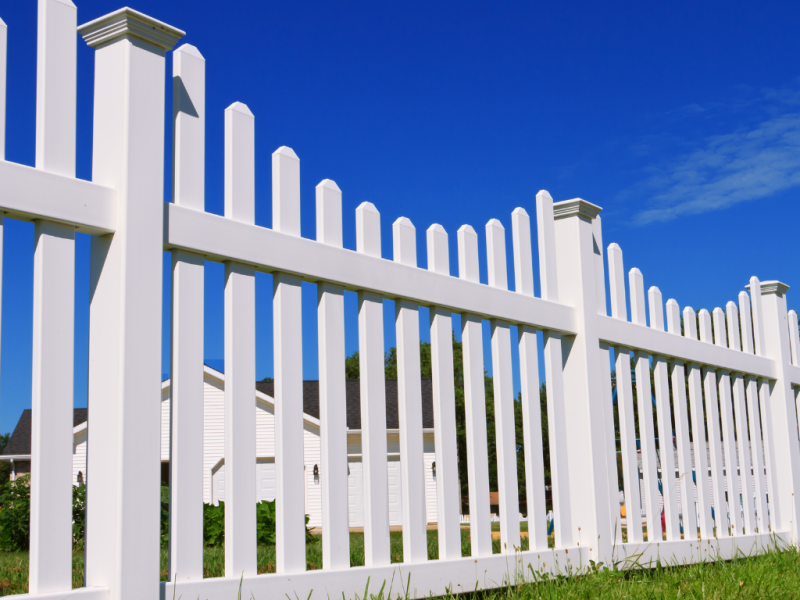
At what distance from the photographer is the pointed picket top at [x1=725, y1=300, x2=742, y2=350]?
5441 mm

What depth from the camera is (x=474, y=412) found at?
3359mm

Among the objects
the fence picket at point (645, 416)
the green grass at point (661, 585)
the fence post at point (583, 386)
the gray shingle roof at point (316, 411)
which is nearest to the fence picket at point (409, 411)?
the green grass at point (661, 585)

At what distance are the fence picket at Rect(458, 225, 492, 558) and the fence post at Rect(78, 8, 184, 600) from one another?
4.76 feet

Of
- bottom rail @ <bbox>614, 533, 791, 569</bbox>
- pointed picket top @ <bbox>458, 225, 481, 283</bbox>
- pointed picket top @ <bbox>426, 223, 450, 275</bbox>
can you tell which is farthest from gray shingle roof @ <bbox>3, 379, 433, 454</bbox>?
pointed picket top @ <bbox>426, 223, 450, 275</bbox>

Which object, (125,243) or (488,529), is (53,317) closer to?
(125,243)

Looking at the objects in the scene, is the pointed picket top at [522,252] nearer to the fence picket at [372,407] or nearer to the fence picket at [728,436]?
the fence picket at [372,407]

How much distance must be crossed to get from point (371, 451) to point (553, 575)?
4.02ft

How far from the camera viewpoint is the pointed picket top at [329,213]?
2.87 metres

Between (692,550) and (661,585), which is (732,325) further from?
(661,585)

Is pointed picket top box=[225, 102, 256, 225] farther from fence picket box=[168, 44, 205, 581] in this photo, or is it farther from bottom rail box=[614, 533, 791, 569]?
bottom rail box=[614, 533, 791, 569]

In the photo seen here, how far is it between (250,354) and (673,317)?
318 centimetres

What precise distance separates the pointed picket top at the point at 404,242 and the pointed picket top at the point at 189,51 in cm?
104

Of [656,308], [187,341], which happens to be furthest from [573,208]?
[187,341]

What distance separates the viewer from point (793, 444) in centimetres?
574
